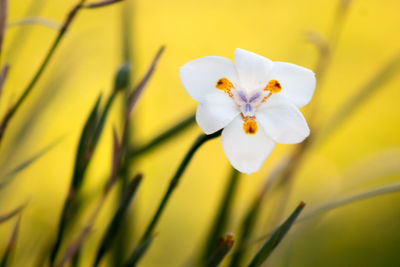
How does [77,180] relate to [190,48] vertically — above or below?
below

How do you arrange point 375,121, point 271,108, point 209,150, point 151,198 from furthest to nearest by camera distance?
1. point 375,121
2. point 209,150
3. point 151,198
4. point 271,108

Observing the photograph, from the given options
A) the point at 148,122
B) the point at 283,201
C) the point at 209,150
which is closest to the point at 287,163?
the point at 283,201

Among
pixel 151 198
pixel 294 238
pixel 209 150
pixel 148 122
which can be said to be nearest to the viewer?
pixel 294 238

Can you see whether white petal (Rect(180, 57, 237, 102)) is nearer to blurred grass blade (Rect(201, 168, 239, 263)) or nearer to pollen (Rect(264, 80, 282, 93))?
pollen (Rect(264, 80, 282, 93))

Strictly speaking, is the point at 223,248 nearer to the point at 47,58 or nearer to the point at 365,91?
the point at 47,58

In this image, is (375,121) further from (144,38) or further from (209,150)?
(144,38)
